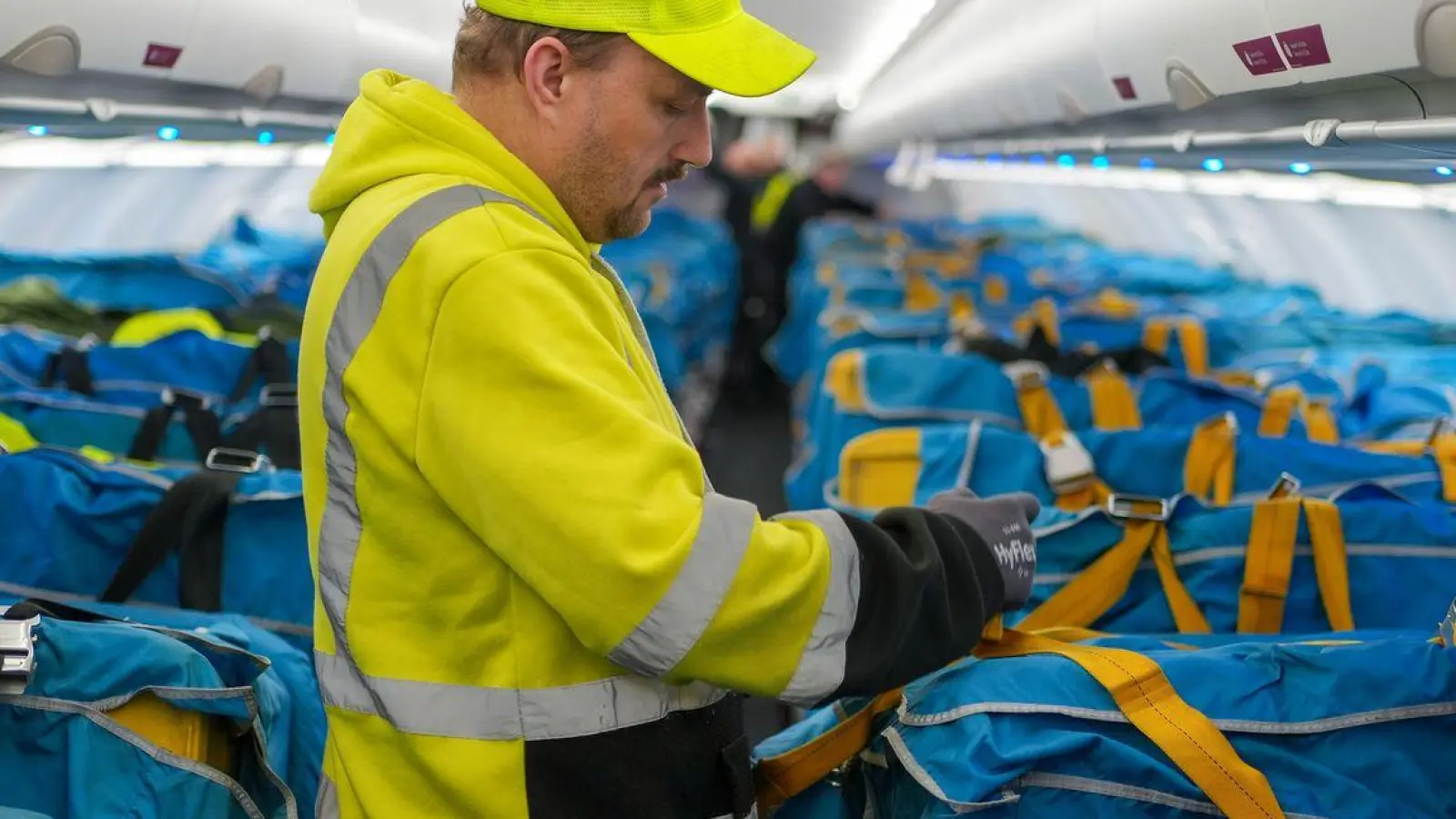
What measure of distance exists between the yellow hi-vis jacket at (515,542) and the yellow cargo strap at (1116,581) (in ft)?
3.28

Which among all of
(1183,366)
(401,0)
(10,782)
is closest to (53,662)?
(10,782)

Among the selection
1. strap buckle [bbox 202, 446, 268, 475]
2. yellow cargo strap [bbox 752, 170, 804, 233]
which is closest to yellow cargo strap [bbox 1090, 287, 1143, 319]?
strap buckle [bbox 202, 446, 268, 475]

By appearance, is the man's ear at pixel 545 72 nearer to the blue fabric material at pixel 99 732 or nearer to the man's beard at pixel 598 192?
the man's beard at pixel 598 192

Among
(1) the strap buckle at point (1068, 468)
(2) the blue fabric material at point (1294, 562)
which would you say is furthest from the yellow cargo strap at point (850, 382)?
(2) the blue fabric material at point (1294, 562)

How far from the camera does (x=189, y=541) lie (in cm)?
280

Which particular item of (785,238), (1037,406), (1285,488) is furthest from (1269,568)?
(785,238)

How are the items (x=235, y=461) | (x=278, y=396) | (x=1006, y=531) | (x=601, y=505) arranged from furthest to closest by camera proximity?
(x=278, y=396) < (x=235, y=461) < (x=1006, y=531) < (x=601, y=505)

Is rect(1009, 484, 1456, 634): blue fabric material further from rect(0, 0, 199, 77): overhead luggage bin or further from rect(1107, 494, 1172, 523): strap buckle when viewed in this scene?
rect(0, 0, 199, 77): overhead luggage bin

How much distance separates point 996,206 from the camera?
1692cm

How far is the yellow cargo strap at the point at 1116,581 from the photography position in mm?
2748

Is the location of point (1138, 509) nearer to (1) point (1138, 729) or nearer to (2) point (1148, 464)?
(2) point (1148, 464)

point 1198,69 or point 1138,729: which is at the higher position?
point 1198,69

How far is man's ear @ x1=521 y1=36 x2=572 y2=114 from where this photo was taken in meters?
1.59

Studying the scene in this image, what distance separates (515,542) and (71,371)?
120 inches
